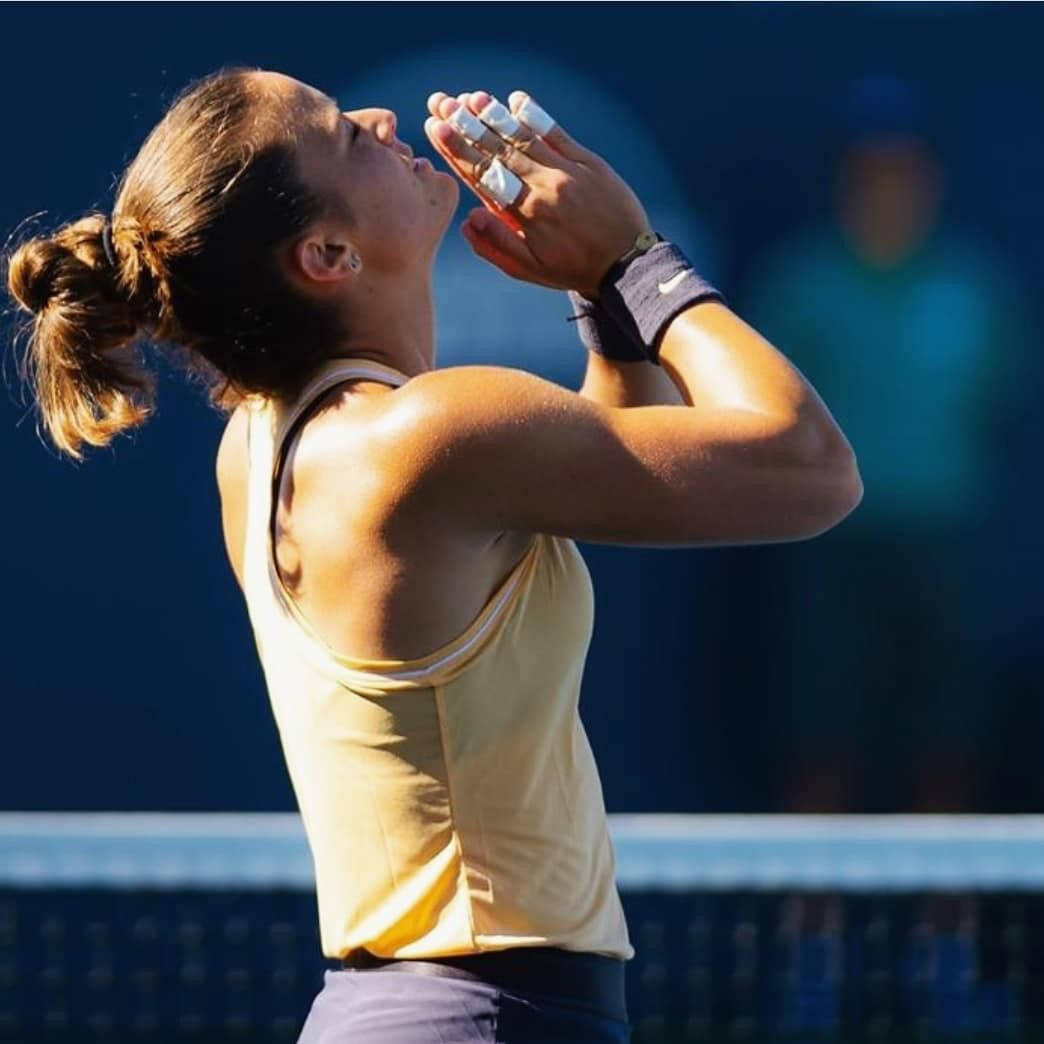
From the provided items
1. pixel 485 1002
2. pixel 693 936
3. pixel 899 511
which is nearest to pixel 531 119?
pixel 485 1002

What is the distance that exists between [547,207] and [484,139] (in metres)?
0.09

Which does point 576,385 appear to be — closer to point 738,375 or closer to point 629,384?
point 629,384

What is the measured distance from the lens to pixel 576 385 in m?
4.36

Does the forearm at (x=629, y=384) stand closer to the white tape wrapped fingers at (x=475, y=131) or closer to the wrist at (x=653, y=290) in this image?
the wrist at (x=653, y=290)

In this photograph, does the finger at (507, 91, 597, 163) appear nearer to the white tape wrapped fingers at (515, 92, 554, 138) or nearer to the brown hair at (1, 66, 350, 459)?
the white tape wrapped fingers at (515, 92, 554, 138)

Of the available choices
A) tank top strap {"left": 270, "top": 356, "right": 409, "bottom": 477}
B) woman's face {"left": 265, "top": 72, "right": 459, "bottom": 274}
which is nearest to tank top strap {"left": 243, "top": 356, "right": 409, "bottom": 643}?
tank top strap {"left": 270, "top": 356, "right": 409, "bottom": 477}

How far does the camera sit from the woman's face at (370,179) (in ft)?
6.64

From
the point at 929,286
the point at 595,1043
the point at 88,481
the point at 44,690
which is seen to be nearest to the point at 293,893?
the point at 44,690

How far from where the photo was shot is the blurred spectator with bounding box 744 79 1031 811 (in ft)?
14.5

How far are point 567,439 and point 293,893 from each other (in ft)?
9.48

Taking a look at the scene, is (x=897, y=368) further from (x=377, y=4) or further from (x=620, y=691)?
(x=377, y=4)

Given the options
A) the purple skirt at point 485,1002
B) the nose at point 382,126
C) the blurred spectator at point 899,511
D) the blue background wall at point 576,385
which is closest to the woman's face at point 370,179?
the nose at point 382,126

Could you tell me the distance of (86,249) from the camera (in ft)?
6.80

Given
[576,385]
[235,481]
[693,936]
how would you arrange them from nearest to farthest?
[235,481] → [576,385] → [693,936]
